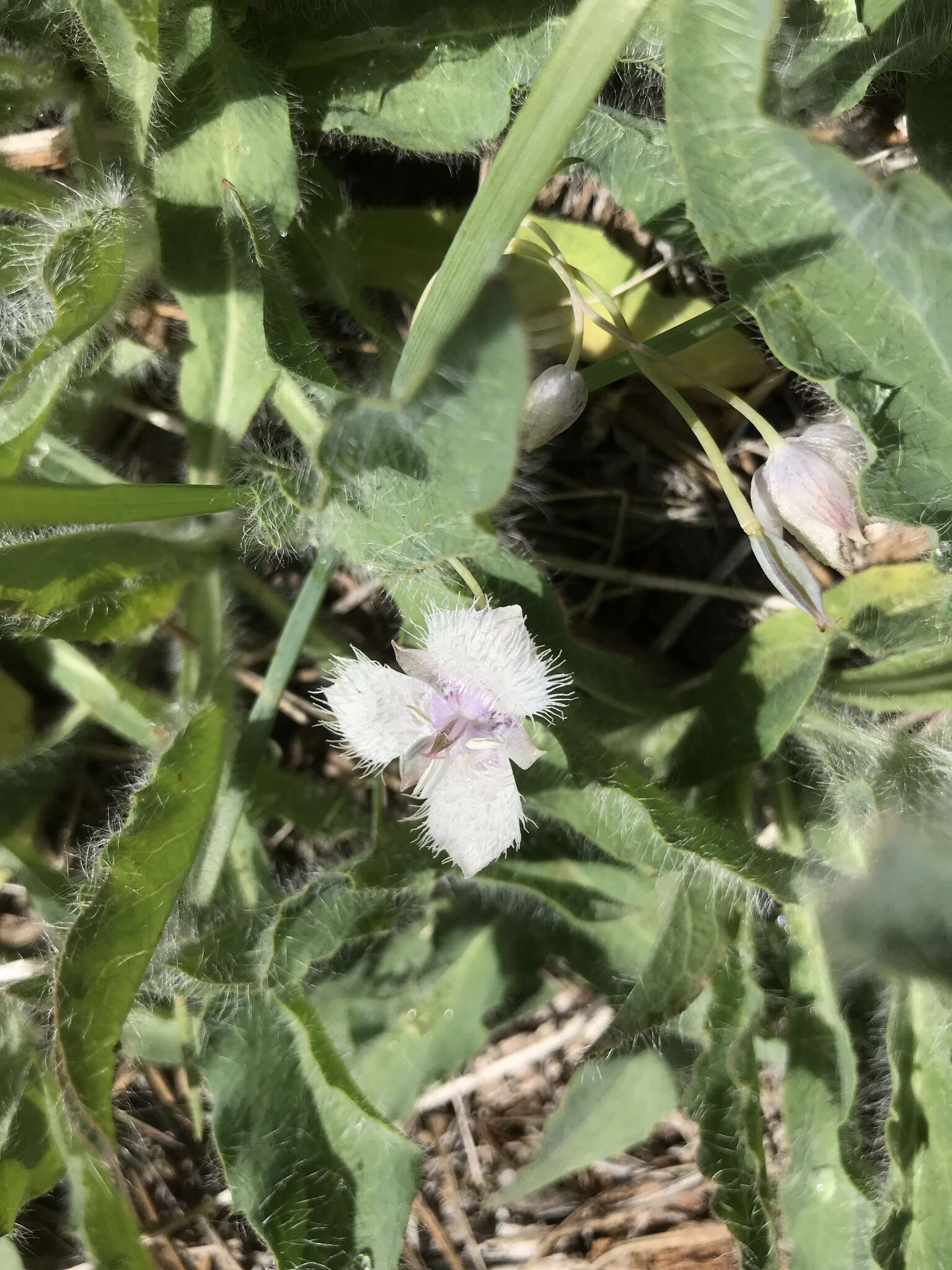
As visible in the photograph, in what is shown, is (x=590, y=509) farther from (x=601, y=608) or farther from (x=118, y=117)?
(x=118, y=117)

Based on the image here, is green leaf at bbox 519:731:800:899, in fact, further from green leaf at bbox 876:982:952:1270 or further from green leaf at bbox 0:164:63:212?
green leaf at bbox 0:164:63:212

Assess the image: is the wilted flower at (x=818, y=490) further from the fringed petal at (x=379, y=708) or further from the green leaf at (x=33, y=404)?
the green leaf at (x=33, y=404)

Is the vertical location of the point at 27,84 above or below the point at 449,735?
above

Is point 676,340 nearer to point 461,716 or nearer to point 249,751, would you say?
point 461,716

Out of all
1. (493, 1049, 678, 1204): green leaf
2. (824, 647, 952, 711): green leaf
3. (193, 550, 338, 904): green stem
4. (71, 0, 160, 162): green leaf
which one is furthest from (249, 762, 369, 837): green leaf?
(71, 0, 160, 162): green leaf

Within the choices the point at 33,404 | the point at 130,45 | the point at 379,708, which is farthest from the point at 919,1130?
→ the point at 130,45
